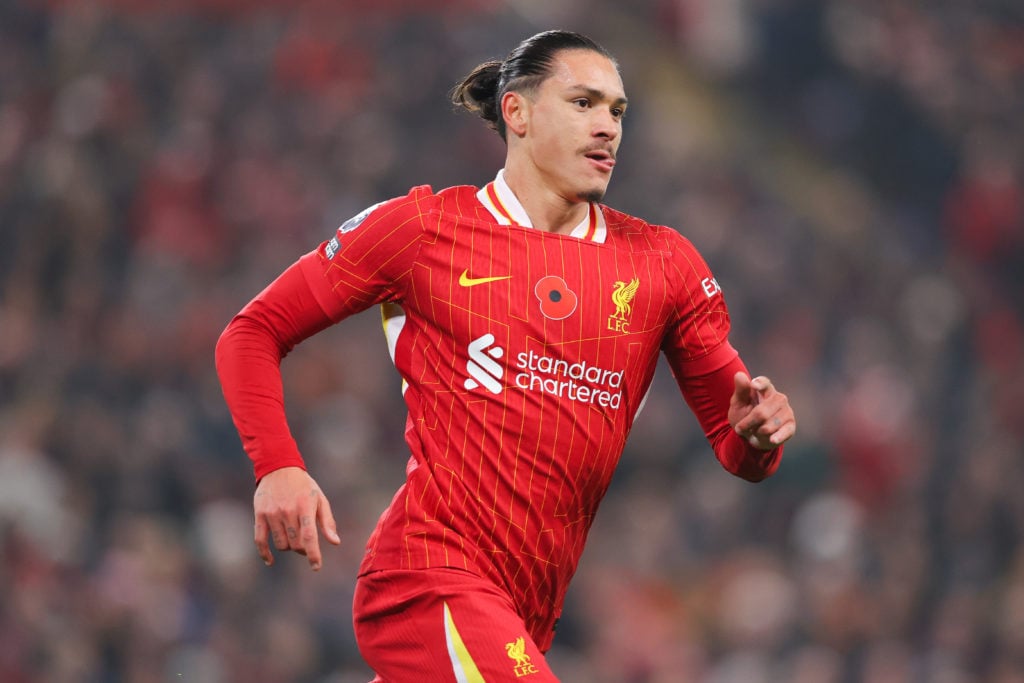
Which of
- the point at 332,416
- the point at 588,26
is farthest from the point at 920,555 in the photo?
the point at 588,26

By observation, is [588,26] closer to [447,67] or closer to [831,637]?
[447,67]

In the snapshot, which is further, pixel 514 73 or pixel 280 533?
pixel 514 73

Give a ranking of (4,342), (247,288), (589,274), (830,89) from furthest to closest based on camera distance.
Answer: (830,89) → (247,288) → (4,342) → (589,274)

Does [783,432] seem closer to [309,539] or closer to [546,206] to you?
[546,206]

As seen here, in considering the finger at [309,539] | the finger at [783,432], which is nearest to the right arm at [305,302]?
the finger at [309,539]

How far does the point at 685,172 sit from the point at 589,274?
7.57 meters

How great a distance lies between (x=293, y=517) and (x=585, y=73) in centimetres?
140

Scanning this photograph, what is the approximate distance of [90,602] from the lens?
7.37 metres

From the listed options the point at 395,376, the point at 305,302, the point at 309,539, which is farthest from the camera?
the point at 395,376

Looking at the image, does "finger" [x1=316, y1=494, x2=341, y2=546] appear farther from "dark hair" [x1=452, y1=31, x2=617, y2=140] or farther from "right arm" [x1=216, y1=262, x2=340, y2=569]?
"dark hair" [x1=452, y1=31, x2=617, y2=140]

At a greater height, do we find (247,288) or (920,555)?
(247,288)

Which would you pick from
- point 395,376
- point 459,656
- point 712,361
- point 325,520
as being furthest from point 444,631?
point 395,376

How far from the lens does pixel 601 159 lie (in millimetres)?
3869

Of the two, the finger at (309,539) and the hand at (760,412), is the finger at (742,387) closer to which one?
the hand at (760,412)
